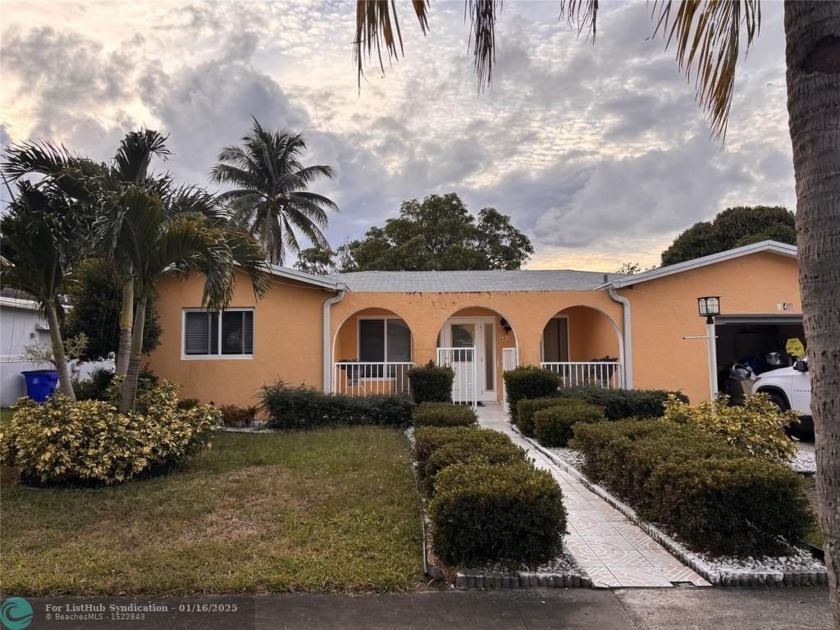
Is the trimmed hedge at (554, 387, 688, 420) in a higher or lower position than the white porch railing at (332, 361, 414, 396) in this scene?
lower

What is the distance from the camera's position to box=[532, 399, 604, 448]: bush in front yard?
830cm

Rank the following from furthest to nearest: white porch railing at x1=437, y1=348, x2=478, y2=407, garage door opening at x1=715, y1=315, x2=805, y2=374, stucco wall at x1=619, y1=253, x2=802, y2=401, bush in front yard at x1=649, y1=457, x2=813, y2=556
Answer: garage door opening at x1=715, y1=315, x2=805, y2=374
white porch railing at x1=437, y1=348, x2=478, y2=407
stucco wall at x1=619, y1=253, x2=802, y2=401
bush in front yard at x1=649, y1=457, x2=813, y2=556

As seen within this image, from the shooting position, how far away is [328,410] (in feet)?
35.2

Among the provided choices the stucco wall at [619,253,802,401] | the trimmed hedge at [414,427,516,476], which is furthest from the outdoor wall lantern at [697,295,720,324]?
the trimmed hedge at [414,427,516,476]

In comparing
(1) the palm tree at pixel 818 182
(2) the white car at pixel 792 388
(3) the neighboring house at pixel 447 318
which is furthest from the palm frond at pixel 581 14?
(3) the neighboring house at pixel 447 318

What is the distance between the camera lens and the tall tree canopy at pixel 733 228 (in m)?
26.1

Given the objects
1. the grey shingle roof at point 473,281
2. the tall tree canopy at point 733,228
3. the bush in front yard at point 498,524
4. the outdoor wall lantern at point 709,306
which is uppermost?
the tall tree canopy at point 733,228

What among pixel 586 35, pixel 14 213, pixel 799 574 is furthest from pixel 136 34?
pixel 799 574

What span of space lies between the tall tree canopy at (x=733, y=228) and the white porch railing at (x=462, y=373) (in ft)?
62.6

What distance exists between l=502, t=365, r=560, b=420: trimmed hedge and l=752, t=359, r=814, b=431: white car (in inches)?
157

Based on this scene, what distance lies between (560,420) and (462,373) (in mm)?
4572

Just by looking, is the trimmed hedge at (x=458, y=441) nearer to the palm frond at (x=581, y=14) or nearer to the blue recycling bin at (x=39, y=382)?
the palm frond at (x=581, y=14)

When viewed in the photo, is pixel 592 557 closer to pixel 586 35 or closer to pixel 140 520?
pixel 586 35

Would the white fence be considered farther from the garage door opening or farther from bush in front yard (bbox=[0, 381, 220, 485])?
the garage door opening
